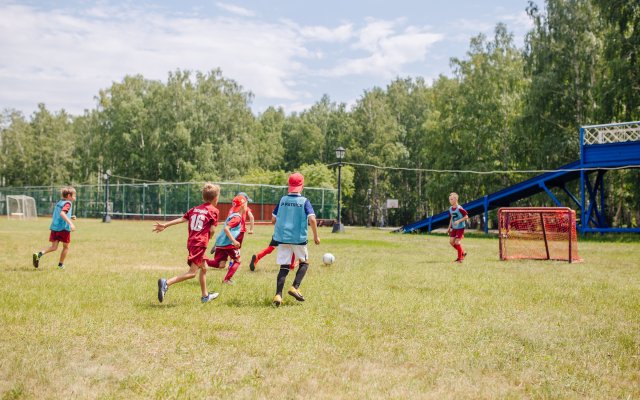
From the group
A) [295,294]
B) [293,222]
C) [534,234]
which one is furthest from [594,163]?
[295,294]

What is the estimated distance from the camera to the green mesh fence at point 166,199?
4678 centimetres

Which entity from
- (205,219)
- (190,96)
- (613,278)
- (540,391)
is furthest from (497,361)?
(190,96)

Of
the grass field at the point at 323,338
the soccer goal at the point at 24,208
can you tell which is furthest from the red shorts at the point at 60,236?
the soccer goal at the point at 24,208

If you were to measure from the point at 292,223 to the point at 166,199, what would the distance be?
43.1 metres

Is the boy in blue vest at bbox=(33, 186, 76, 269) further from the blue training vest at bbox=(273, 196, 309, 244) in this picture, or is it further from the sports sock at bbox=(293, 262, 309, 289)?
the sports sock at bbox=(293, 262, 309, 289)

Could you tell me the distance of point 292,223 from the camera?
310 inches

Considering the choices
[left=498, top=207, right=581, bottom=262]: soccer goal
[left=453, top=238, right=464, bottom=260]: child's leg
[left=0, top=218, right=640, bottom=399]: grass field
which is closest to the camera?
[left=0, top=218, right=640, bottom=399]: grass field

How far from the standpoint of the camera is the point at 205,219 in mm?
7719

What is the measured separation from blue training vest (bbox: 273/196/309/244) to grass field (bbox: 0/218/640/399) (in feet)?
2.94

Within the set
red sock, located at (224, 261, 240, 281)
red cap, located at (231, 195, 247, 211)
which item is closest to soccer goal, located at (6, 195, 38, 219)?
red cap, located at (231, 195, 247, 211)

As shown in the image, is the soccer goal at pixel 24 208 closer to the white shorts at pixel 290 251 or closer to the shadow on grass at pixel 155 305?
the shadow on grass at pixel 155 305

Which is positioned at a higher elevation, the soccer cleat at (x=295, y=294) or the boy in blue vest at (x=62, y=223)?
the boy in blue vest at (x=62, y=223)

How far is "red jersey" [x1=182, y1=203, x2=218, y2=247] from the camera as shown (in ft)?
25.1

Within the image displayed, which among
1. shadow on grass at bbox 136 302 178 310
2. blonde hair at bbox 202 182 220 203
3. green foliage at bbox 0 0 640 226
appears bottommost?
shadow on grass at bbox 136 302 178 310
